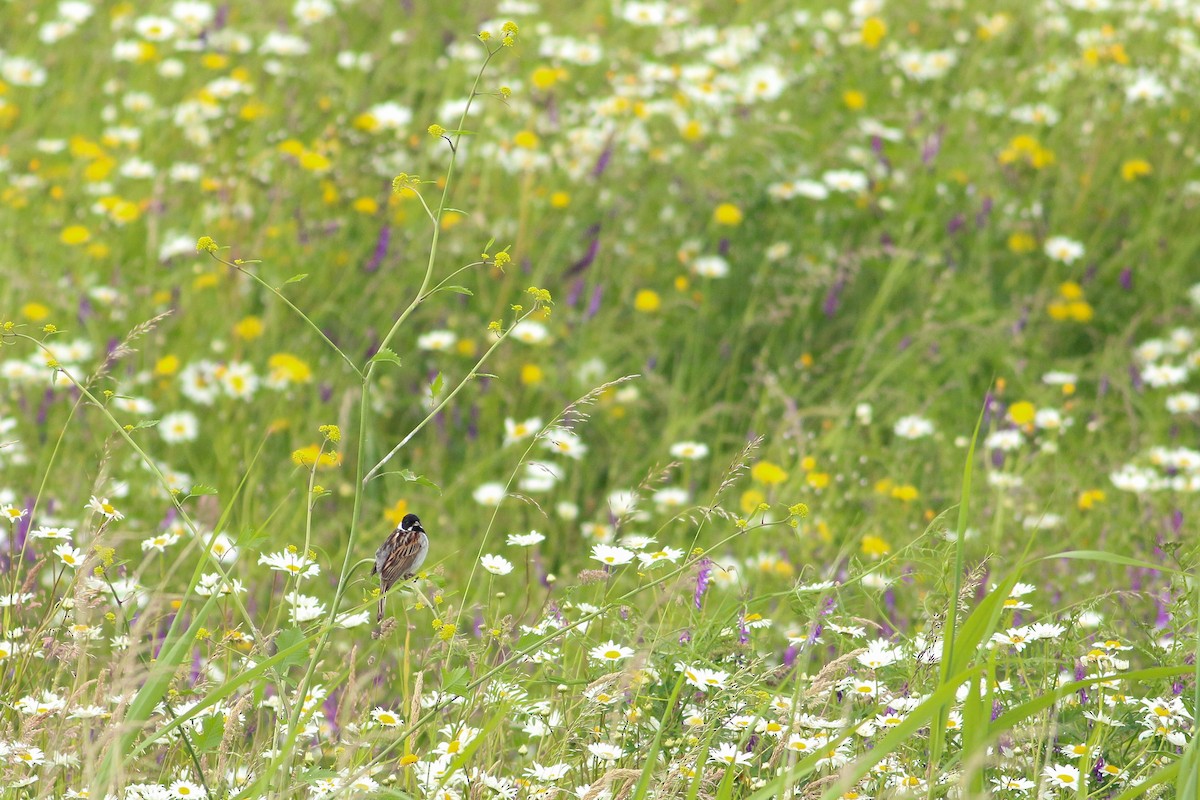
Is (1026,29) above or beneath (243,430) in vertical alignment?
above

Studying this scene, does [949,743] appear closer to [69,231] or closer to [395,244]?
[395,244]

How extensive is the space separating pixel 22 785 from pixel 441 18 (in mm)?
5002

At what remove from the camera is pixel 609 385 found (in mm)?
1856

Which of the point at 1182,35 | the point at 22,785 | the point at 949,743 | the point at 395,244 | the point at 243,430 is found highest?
the point at 1182,35

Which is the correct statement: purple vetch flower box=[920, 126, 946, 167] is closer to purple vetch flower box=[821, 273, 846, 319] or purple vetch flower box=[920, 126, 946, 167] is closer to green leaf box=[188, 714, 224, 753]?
purple vetch flower box=[821, 273, 846, 319]

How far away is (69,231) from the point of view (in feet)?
14.5

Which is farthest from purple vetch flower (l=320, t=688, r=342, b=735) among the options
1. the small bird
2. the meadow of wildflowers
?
the small bird

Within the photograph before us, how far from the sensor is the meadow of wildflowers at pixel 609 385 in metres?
1.88

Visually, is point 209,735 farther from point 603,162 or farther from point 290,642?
point 603,162

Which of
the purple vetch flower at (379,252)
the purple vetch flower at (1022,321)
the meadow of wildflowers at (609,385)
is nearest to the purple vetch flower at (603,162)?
the meadow of wildflowers at (609,385)

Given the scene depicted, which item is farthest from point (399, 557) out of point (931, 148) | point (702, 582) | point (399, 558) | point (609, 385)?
point (931, 148)

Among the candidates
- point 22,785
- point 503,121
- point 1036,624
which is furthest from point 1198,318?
point 22,785

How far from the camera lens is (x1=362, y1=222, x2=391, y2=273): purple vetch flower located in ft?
14.1

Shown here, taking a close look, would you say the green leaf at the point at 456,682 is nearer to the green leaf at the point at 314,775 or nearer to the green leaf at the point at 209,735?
the green leaf at the point at 314,775
